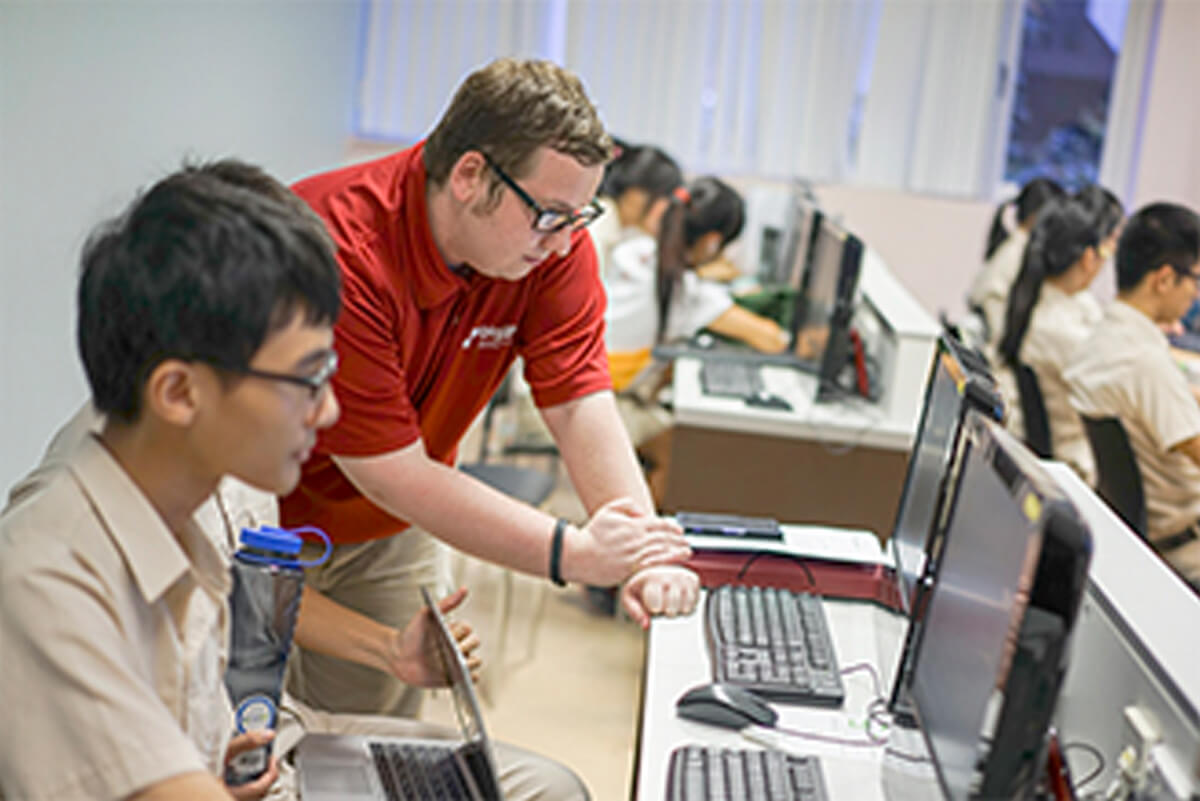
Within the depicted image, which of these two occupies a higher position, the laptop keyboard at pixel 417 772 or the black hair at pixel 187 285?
the black hair at pixel 187 285

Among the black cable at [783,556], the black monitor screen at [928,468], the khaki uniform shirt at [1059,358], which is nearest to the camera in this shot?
the black monitor screen at [928,468]

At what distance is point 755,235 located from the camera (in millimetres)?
5734

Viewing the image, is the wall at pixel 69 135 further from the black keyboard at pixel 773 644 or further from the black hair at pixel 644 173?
the black hair at pixel 644 173

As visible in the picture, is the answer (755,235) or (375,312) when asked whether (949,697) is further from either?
(755,235)

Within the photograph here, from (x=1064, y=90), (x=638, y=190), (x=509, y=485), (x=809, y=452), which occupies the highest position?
(x=1064, y=90)

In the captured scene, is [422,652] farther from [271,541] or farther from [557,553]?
[271,541]

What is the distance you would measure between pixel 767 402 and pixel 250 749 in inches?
89.4

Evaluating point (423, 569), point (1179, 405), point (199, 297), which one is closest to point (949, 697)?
point (199, 297)

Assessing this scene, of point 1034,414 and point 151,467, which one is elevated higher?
point 151,467

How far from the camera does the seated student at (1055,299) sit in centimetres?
371

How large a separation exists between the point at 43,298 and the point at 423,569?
117 centimetres

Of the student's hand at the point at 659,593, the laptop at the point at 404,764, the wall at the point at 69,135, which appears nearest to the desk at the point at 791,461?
Result: the wall at the point at 69,135

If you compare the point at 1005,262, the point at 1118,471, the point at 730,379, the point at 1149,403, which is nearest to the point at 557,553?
the point at 1118,471

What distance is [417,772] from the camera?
1.43 metres
